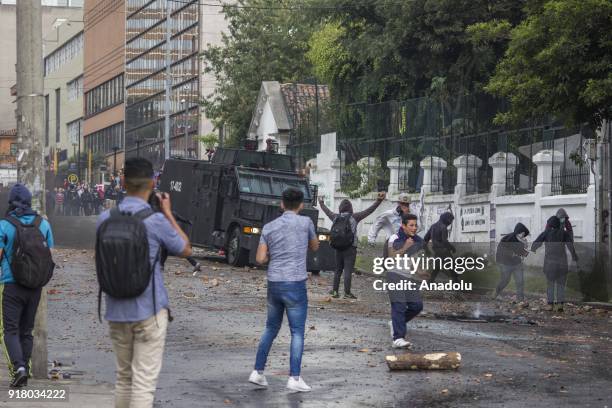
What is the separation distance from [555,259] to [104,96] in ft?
294

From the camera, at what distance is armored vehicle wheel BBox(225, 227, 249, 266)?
29656 mm

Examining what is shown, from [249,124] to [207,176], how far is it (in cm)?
3118

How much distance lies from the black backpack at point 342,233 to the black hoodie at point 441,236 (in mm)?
3730

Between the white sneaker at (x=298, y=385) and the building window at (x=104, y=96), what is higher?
the building window at (x=104, y=96)

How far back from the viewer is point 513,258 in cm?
2375

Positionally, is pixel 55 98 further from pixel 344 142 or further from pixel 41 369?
pixel 41 369

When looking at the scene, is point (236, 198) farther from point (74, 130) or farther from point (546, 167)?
point (74, 130)

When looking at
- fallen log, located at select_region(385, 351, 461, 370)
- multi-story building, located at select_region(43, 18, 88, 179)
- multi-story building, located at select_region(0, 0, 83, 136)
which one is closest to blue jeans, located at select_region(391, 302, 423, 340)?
fallen log, located at select_region(385, 351, 461, 370)

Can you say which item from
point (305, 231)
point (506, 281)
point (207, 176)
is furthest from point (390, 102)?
point (305, 231)

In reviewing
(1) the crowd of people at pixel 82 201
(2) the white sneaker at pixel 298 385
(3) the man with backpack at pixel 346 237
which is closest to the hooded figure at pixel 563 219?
(3) the man with backpack at pixel 346 237

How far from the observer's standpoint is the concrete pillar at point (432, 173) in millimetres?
37406

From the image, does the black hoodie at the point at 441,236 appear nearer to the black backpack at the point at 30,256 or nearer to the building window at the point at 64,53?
the black backpack at the point at 30,256

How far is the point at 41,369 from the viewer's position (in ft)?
38.1

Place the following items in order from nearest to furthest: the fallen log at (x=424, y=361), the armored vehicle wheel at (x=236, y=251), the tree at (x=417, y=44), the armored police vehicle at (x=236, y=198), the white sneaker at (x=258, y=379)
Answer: the white sneaker at (x=258, y=379), the fallen log at (x=424, y=361), the armored police vehicle at (x=236, y=198), the armored vehicle wheel at (x=236, y=251), the tree at (x=417, y=44)
